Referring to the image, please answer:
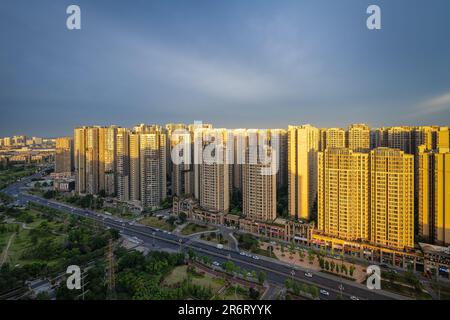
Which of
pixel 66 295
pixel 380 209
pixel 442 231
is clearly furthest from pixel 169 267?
pixel 442 231

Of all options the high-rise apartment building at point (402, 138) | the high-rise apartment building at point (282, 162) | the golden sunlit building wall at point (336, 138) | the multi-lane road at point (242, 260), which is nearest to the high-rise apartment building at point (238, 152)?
the high-rise apartment building at point (282, 162)

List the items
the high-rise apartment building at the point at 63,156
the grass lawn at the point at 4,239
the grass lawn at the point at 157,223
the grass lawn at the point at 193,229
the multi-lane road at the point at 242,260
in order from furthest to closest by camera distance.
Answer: the high-rise apartment building at the point at 63,156
the grass lawn at the point at 157,223
the grass lawn at the point at 193,229
the grass lawn at the point at 4,239
the multi-lane road at the point at 242,260

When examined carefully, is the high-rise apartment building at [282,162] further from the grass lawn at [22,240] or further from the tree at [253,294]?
the grass lawn at [22,240]

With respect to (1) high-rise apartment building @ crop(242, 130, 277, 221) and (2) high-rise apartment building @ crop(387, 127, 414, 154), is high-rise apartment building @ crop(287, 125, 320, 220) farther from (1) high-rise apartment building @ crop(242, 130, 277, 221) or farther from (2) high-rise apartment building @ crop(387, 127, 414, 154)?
(2) high-rise apartment building @ crop(387, 127, 414, 154)

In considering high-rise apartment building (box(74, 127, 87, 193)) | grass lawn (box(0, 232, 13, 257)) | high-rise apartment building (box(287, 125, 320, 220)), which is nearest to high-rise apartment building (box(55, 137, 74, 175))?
high-rise apartment building (box(74, 127, 87, 193))

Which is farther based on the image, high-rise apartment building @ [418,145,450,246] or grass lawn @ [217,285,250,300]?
high-rise apartment building @ [418,145,450,246]

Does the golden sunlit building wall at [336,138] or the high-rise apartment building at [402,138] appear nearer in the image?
the high-rise apartment building at [402,138]
